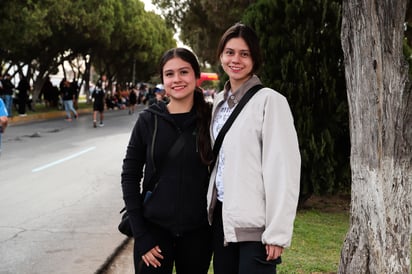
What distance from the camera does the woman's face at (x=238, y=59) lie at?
2.50 meters

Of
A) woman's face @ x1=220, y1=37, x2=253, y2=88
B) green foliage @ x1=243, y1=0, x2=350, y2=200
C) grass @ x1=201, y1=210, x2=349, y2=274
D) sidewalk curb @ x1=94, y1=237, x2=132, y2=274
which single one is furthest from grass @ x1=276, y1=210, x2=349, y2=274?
woman's face @ x1=220, y1=37, x2=253, y2=88

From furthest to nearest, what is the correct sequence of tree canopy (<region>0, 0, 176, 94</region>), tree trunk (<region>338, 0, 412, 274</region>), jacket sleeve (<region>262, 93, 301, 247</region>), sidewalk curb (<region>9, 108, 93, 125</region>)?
sidewalk curb (<region>9, 108, 93, 125</region>), tree canopy (<region>0, 0, 176, 94</region>), tree trunk (<region>338, 0, 412, 274</region>), jacket sleeve (<region>262, 93, 301, 247</region>)

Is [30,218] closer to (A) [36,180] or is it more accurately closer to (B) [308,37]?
(A) [36,180]

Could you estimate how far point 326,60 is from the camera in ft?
22.0

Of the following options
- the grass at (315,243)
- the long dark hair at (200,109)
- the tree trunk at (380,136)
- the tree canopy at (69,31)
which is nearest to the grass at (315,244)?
the grass at (315,243)

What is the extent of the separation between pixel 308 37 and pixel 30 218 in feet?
14.0

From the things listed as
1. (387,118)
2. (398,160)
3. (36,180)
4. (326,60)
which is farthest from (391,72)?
(36,180)

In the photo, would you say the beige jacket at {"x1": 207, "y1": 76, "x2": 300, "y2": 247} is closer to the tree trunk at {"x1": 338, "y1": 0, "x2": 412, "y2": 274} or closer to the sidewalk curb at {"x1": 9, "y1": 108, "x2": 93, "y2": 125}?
the tree trunk at {"x1": 338, "y1": 0, "x2": 412, "y2": 274}

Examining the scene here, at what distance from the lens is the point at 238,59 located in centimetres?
250

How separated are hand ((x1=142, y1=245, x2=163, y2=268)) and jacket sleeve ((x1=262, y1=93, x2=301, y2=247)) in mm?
575

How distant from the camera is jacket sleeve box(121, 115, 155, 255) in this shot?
8.35ft

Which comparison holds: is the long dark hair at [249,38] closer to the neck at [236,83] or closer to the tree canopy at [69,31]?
the neck at [236,83]

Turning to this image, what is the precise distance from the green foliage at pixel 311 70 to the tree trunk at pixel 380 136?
2.87 m

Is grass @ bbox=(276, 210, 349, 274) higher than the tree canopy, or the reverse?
the tree canopy
